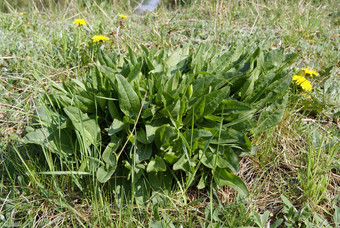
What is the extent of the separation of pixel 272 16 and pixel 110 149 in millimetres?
3132

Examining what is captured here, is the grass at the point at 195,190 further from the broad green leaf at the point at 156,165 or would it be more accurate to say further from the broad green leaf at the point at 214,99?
the broad green leaf at the point at 214,99

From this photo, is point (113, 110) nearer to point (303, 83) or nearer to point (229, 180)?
point (229, 180)

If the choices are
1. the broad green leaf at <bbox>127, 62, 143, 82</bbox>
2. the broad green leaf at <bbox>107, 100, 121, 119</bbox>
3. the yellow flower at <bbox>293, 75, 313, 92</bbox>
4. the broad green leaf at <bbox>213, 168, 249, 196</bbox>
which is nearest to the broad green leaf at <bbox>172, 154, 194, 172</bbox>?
the broad green leaf at <bbox>213, 168, 249, 196</bbox>

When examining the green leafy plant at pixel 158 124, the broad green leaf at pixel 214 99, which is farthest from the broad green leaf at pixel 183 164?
the broad green leaf at pixel 214 99

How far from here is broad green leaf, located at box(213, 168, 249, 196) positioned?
1.95 m

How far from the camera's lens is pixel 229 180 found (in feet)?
6.53

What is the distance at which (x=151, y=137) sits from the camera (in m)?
1.95

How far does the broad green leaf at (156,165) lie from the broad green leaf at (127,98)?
314mm

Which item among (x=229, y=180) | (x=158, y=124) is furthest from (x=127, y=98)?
(x=229, y=180)

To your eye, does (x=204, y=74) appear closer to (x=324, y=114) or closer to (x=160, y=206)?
(x=160, y=206)

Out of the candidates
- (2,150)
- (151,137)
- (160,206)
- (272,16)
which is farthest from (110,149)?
(272,16)

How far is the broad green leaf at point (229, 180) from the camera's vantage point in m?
1.95

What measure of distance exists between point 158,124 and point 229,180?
1.83ft

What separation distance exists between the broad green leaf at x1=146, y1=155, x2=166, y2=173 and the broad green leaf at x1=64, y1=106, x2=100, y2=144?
38cm
